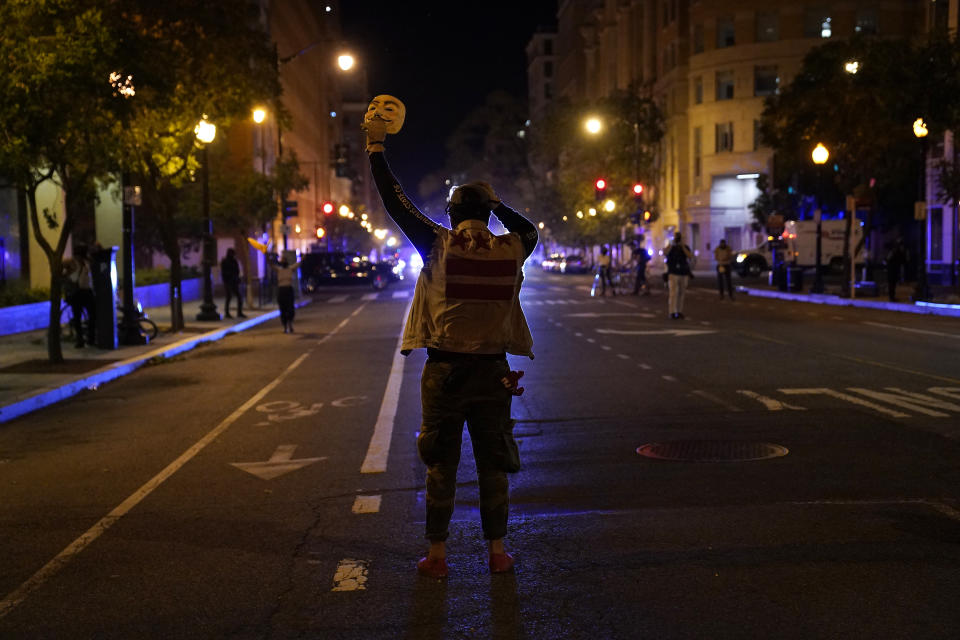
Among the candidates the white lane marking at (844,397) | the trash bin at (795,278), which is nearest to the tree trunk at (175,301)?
the white lane marking at (844,397)

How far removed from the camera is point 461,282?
5.68 m

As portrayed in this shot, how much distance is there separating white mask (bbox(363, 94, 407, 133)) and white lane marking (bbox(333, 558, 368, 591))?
2322 millimetres

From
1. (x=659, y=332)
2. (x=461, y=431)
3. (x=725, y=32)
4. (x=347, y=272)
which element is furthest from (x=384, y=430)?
(x=725, y=32)

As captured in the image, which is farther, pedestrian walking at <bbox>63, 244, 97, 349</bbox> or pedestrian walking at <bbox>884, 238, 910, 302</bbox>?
pedestrian walking at <bbox>884, 238, 910, 302</bbox>

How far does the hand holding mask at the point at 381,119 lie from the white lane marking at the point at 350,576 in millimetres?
2203

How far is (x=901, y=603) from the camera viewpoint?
5137 millimetres

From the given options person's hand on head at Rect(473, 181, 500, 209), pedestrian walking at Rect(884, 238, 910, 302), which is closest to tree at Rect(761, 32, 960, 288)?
pedestrian walking at Rect(884, 238, 910, 302)

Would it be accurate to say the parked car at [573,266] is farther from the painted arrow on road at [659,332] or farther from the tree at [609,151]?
the painted arrow on road at [659,332]

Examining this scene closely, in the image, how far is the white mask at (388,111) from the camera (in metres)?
5.84

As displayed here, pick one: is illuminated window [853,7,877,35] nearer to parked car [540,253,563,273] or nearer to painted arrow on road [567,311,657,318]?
parked car [540,253,563,273]

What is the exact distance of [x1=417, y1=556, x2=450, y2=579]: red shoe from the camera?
575 cm

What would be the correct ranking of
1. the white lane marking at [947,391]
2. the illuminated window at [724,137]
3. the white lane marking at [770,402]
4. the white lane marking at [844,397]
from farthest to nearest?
the illuminated window at [724,137]
the white lane marking at [947,391]
the white lane marking at [770,402]
the white lane marking at [844,397]

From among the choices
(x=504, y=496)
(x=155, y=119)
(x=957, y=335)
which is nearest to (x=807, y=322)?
(x=957, y=335)

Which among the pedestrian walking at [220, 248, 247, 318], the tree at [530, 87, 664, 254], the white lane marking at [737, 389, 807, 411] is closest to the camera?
the white lane marking at [737, 389, 807, 411]
